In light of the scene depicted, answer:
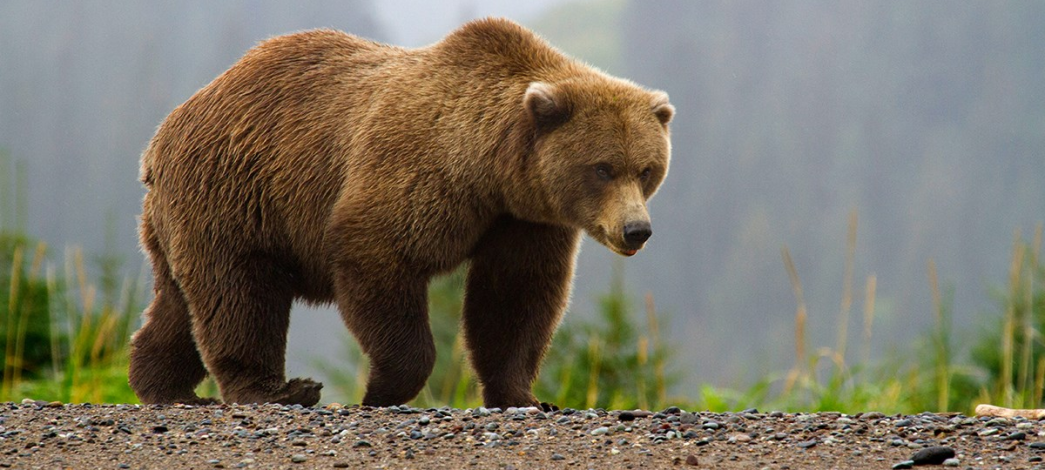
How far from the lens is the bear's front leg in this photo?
586 centimetres

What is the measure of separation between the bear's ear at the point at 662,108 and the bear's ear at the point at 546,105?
466 mm

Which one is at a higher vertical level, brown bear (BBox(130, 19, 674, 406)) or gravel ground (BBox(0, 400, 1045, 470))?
brown bear (BBox(130, 19, 674, 406))

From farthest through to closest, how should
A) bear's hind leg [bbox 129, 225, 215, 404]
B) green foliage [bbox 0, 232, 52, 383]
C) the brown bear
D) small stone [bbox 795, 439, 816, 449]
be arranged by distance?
1. green foliage [bbox 0, 232, 52, 383]
2. bear's hind leg [bbox 129, 225, 215, 404]
3. the brown bear
4. small stone [bbox 795, 439, 816, 449]

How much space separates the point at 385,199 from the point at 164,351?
6.44 feet

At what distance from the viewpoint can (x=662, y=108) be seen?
562 cm

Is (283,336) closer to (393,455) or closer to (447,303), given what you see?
(393,455)

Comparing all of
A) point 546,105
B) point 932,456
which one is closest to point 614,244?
point 546,105

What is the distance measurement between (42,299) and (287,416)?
5.17 m

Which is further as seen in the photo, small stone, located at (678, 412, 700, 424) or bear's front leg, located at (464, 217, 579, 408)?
bear's front leg, located at (464, 217, 579, 408)

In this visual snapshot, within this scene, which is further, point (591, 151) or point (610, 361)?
point (610, 361)

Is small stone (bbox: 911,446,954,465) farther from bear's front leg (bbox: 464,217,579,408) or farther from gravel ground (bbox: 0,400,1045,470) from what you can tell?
bear's front leg (bbox: 464,217,579,408)

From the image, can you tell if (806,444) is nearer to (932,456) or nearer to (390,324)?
(932,456)

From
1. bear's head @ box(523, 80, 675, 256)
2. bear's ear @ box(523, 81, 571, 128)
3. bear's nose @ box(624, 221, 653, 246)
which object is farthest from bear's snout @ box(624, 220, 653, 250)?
bear's ear @ box(523, 81, 571, 128)

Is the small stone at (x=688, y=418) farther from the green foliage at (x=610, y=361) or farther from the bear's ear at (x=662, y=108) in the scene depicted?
the green foliage at (x=610, y=361)
